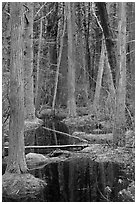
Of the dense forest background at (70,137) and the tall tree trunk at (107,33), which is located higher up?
the tall tree trunk at (107,33)

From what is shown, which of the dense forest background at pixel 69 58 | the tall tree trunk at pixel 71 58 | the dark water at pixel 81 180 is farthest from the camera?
the tall tree trunk at pixel 71 58

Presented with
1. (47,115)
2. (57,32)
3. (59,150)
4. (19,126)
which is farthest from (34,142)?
(57,32)

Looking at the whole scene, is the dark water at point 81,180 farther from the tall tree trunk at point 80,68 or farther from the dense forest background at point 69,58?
the tall tree trunk at point 80,68

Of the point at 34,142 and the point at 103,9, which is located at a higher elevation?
the point at 103,9

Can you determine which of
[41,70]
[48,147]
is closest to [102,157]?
[48,147]

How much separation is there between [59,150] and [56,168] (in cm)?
194

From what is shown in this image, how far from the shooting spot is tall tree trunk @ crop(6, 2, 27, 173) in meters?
8.66

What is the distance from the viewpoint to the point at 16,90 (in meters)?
8.66

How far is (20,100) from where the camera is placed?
8734 millimetres

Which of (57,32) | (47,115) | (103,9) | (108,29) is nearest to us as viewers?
(103,9)

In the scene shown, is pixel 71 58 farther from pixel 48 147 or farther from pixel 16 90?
pixel 16 90

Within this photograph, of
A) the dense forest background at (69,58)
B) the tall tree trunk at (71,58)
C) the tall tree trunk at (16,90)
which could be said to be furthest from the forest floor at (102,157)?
the tall tree trunk at (71,58)

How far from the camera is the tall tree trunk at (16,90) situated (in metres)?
8.66

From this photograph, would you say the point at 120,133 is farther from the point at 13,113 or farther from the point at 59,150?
the point at 13,113
